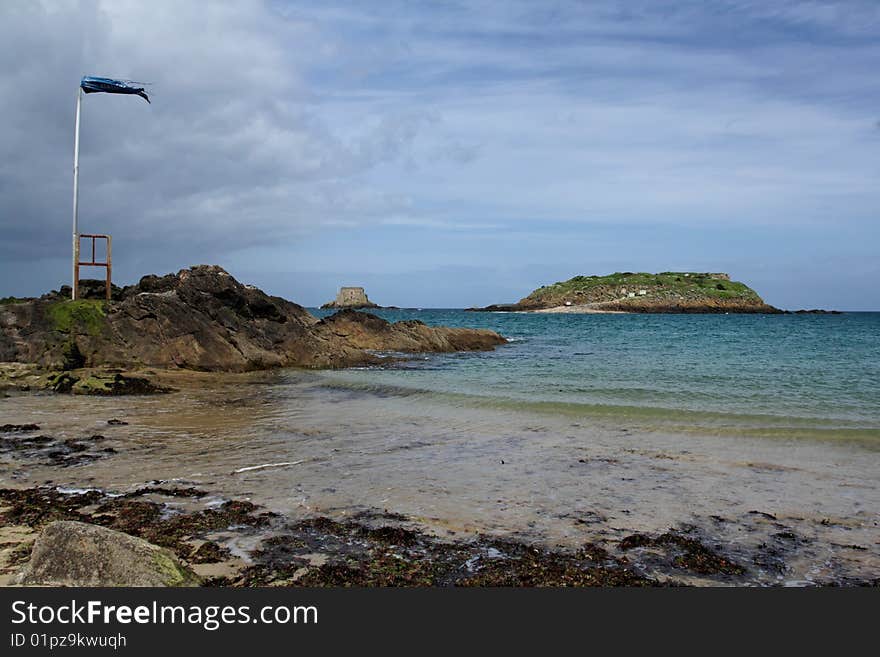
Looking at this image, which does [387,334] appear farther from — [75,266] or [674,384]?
[674,384]

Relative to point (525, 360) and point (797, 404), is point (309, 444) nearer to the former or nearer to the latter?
point (797, 404)

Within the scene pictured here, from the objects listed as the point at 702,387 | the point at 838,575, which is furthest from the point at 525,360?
the point at 838,575

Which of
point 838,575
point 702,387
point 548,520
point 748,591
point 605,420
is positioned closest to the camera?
point 748,591

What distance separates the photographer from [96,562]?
4633mm

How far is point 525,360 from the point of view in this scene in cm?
3016

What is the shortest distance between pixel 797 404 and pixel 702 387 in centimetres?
357

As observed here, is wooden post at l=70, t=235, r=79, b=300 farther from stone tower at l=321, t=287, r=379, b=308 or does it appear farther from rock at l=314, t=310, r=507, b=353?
stone tower at l=321, t=287, r=379, b=308

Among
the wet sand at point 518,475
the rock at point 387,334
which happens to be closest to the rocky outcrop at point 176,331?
the rock at point 387,334

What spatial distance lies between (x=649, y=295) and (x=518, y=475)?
131 meters

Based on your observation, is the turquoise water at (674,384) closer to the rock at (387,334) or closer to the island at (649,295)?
the rock at (387,334)

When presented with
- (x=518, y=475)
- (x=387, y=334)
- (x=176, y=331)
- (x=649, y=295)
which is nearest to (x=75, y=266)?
(x=176, y=331)

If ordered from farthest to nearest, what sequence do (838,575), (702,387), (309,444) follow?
(702,387) → (309,444) → (838,575)

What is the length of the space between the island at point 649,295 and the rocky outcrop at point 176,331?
107961 mm

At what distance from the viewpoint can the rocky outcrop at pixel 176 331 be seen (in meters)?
20.8
